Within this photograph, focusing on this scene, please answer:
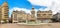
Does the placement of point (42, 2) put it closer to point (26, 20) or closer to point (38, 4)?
point (38, 4)

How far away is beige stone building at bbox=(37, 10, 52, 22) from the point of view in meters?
1.43

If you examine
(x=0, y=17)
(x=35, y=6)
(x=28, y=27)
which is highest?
(x=35, y=6)

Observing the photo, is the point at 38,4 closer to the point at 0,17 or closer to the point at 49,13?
the point at 49,13

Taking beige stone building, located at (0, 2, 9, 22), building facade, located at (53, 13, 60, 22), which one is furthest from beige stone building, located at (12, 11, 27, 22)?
building facade, located at (53, 13, 60, 22)

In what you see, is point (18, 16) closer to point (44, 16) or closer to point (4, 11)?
point (4, 11)

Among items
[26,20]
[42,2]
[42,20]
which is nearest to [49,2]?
[42,2]

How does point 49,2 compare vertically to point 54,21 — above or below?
above

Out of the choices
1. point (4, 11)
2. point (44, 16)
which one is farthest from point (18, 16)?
point (44, 16)

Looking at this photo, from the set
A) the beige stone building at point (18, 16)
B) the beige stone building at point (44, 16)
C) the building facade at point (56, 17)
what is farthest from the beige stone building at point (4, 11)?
the building facade at point (56, 17)

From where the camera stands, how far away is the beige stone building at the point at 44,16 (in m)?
1.43

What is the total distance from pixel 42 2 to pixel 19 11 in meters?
0.31

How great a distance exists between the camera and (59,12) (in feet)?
4.76

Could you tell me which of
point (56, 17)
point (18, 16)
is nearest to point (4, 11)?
point (18, 16)

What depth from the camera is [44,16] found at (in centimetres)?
144
